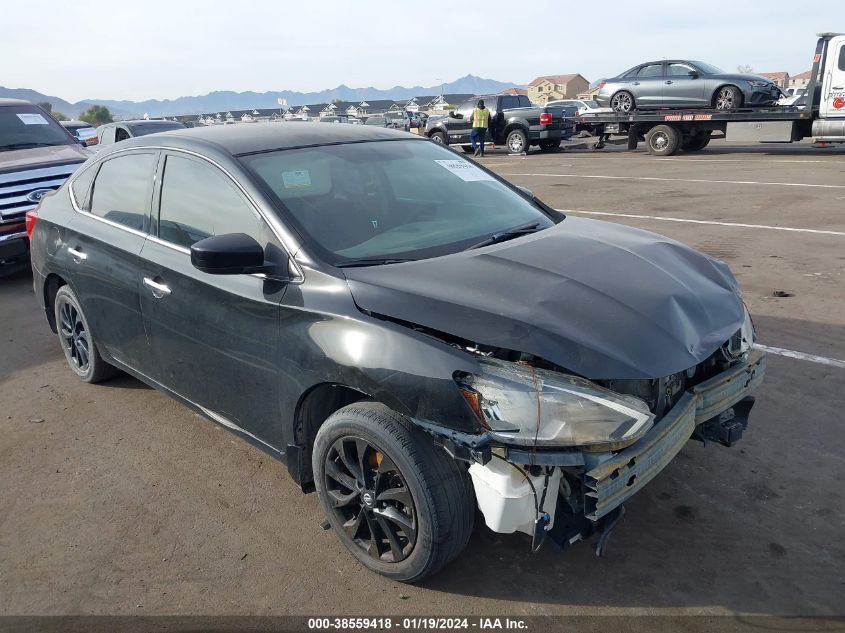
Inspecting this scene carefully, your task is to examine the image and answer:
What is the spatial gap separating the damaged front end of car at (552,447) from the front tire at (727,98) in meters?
17.7

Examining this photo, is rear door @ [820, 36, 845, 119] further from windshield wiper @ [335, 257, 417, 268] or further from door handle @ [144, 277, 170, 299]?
door handle @ [144, 277, 170, 299]

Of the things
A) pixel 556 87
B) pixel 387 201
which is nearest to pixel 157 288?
pixel 387 201

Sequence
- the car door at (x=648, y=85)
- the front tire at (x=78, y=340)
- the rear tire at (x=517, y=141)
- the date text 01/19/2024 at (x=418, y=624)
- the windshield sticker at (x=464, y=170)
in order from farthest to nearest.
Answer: the rear tire at (x=517, y=141) → the car door at (x=648, y=85) → the front tire at (x=78, y=340) → the windshield sticker at (x=464, y=170) → the date text 01/19/2024 at (x=418, y=624)

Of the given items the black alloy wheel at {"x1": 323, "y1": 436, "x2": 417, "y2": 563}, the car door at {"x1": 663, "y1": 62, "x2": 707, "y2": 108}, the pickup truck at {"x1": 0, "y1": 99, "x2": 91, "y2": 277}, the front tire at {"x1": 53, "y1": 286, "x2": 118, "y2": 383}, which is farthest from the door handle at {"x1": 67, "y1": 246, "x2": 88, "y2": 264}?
the car door at {"x1": 663, "y1": 62, "x2": 707, "y2": 108}

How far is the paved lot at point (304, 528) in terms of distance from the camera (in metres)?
2.75

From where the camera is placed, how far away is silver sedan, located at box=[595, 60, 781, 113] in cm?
1769

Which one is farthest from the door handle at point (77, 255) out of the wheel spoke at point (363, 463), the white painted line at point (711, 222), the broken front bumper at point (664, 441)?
the white painted line at point (711, 222)

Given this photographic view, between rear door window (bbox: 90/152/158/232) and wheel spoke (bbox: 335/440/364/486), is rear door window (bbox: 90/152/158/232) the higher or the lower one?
the higher one

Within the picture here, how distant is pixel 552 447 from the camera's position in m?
2.38

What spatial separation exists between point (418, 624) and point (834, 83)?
17.6 meters

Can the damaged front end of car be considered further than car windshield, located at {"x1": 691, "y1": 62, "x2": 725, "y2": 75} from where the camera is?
No

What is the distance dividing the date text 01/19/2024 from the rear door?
1736cm

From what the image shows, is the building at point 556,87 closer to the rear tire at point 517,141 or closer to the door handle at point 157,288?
the rear tire at point 517,141

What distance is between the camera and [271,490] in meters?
3.54
